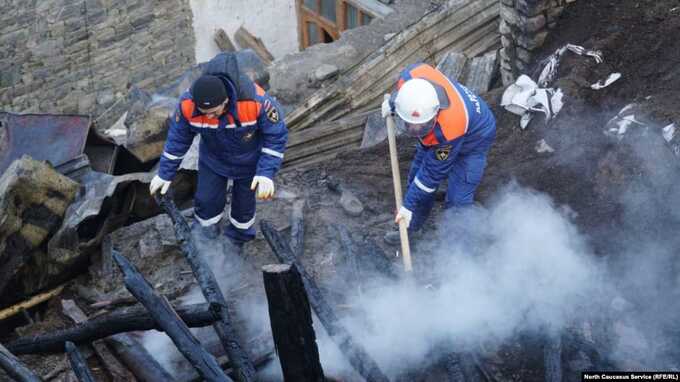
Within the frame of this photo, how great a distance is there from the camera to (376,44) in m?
11.4

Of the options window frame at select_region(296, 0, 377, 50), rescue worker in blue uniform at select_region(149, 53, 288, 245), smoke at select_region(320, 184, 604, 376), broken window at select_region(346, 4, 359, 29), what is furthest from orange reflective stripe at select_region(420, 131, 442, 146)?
broken window at select_region(346, 4, 359, 29)

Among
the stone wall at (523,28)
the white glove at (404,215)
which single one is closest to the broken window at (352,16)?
the stone wall at (523,28)

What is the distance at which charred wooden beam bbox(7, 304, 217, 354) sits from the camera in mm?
5504

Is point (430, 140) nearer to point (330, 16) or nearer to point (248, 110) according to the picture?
point (248, 110)

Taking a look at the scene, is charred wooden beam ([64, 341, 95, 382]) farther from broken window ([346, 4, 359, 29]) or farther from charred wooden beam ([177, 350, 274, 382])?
broken window ([346, 4, 359, 29])

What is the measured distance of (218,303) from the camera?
5.36 metres

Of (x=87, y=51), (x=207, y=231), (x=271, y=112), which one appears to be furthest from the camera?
(x=87, y=51)

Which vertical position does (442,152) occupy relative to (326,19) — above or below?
above

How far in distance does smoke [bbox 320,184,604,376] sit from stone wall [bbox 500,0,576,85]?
2101 millimetres

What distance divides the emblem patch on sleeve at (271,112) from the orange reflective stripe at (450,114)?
47.6 inches

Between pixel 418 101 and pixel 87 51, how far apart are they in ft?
27.9

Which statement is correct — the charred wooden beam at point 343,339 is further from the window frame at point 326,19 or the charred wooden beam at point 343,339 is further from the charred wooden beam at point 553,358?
the window frame at point 326,19

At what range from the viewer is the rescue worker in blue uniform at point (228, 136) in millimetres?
6016

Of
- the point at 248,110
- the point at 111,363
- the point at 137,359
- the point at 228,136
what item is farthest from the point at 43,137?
the point at 137,359
